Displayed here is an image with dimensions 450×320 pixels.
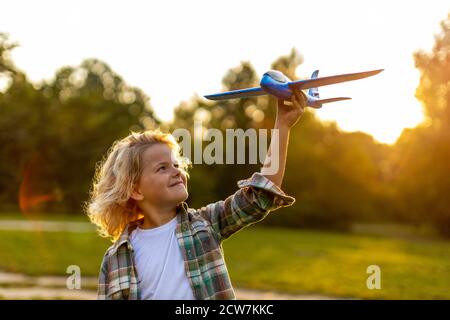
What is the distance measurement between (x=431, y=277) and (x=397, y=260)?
4.06m

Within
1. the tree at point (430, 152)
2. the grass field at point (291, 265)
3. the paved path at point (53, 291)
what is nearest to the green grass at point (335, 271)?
the grass field at point (291, 265)

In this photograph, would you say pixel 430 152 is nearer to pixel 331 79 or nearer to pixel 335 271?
pixel 335 271

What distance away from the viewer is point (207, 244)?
2572 millimetres

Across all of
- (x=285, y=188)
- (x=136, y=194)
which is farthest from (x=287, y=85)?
(x=285, y=188)

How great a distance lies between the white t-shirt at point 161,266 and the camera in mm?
2498

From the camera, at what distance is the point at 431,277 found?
8.95 meters

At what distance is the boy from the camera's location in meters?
2.51

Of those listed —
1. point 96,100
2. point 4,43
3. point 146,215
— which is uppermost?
point 96,100

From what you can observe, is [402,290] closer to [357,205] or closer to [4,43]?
[4,43]

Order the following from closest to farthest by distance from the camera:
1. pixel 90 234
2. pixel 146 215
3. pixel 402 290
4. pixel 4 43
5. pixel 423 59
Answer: pixel 146 215, pixel 4 43, pixel 402 290, pixel 423 59, pixel 90 234

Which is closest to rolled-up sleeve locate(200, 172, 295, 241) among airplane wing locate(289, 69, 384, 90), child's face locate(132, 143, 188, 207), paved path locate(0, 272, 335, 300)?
child's face locate(132, 143, 188, 207)

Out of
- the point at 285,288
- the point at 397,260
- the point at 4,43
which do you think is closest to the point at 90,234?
the point at 397,260

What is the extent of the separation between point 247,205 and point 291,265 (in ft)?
33.2

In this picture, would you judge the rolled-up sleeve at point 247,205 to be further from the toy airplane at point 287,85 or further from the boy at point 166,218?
the toy airplane at point 287,85
